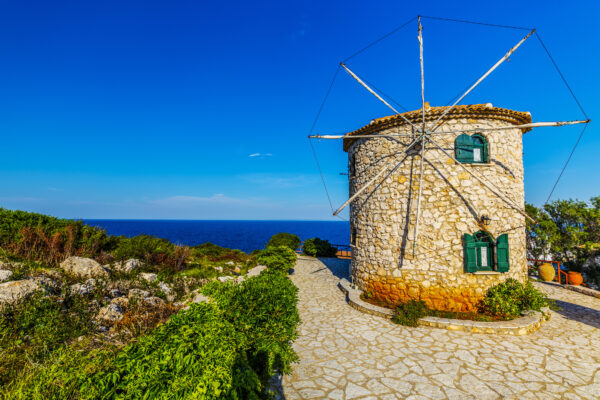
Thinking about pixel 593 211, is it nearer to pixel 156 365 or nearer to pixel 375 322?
pixel 375 322

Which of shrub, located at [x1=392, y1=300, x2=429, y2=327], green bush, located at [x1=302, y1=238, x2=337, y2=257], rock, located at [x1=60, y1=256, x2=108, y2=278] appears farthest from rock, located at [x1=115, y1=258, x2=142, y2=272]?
green bush, located at [x1=302, y1=238, x2=337, y2=257]

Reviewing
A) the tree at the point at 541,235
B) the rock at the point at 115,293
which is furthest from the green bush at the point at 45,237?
the tree at the point at 541,235

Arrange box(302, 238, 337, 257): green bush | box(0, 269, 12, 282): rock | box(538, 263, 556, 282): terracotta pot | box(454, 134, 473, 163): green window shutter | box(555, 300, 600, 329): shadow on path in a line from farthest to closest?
box(302, 238, 337, 257): green bush, box(538, 263, 556, 282): terracotta pot, box(454, 134, 473, 163): green window shutter, box(555, 300, 600, 329): shadow on path, box(0, 269, 12, 282): rock

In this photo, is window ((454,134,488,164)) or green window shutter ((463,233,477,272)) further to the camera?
window ((454,134,488,164))

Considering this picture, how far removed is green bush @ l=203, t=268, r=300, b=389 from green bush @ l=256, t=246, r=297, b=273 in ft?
24.5

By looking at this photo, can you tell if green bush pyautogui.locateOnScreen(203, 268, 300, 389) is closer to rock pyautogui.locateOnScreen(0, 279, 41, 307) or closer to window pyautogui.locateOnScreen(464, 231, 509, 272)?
rock pyautogui.locateOnScreen(0, 279, 41, 307)

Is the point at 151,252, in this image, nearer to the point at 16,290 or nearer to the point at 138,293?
the point at 138,293

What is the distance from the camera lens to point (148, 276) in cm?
1087

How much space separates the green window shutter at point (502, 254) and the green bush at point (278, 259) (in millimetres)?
9572

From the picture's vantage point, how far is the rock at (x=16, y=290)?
6.50 m

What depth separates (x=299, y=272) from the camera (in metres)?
16.1

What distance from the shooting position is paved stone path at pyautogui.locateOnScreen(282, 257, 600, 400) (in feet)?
15.9

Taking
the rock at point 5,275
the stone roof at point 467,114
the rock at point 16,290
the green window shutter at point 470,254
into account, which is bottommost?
the rock at point 16,290

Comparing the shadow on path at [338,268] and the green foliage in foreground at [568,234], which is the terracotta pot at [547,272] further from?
the shadow on path at [338,268]
